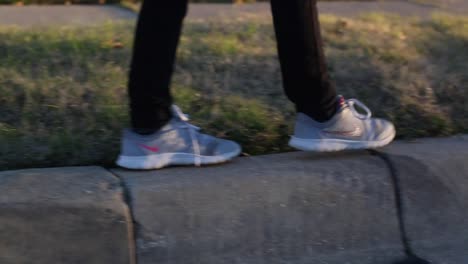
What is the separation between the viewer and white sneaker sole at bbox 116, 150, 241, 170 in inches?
116

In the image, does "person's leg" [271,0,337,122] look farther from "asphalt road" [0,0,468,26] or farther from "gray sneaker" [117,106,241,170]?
"asphalt road" [0,0,468,26]

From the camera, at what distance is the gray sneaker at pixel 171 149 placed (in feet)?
9.74

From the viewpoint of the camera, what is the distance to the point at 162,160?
298 centimetres

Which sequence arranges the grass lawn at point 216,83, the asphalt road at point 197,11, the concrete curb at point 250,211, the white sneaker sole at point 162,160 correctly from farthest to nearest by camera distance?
the asphalt road at point 197,11
the grass lawn at point 216,83
the white sneaker sole at point 162,160
the concrete curb at point 250,211

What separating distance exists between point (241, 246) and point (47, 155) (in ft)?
2.87

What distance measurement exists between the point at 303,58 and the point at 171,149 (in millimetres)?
625

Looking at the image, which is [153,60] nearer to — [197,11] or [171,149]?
[171,149]

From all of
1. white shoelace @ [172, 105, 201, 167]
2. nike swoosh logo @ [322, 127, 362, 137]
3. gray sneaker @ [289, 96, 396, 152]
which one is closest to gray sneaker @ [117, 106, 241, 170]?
white shoelace @ [172, 105, 201, 167]

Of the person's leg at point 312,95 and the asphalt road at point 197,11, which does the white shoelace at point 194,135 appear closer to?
the person's leg at point 312,95

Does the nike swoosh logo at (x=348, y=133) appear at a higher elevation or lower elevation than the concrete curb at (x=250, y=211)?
higher

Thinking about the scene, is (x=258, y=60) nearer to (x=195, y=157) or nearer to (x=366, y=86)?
(x=366, y=86)

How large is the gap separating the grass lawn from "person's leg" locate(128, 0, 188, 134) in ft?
0.94

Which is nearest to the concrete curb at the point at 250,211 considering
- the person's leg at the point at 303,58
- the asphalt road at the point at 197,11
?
the person's leg at the point at 303,58

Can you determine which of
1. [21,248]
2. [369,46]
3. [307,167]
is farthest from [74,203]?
[369,46]
